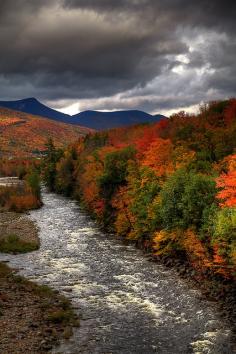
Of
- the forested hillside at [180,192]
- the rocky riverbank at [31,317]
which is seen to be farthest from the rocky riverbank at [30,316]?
the forested hillside at [180,192]

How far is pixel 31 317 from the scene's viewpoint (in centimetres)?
3000

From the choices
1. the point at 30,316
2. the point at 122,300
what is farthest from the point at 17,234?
the point at 30,316

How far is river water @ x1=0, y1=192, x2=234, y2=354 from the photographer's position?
26.4 metres

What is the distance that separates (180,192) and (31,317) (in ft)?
69.2

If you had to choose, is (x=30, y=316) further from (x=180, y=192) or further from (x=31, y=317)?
(x=180, y=192)

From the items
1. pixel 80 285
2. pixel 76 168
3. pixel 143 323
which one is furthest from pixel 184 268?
pixel 76 168

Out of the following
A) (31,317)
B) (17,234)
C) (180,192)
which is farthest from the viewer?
(17,234)

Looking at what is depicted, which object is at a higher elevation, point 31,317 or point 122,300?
point 31,317

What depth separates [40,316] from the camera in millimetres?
30391

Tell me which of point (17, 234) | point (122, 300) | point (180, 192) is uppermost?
point (180, 192)

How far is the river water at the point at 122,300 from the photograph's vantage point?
2642 cm

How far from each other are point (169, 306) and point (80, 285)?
379 inches

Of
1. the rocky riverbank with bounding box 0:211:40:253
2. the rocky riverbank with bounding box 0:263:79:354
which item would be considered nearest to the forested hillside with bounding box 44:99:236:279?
the rocky riverbank with bounding box 0:211:40:253

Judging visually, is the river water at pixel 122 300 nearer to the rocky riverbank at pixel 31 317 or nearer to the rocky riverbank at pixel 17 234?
the rocky riverbank at pixel 31 317
